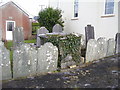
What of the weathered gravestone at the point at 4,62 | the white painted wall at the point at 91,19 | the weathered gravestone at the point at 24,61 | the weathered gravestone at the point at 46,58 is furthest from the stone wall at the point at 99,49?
the white painted wall at the point at 91,19

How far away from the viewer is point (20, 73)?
3492 mm

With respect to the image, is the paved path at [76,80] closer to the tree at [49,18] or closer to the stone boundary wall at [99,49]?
the stone boundary wall at [99,49]

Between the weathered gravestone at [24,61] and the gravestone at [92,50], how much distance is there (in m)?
1.86

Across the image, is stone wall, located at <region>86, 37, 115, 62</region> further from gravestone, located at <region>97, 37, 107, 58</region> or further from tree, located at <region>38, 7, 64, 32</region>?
tree, located at <region>38, 7, 64, 32</region>

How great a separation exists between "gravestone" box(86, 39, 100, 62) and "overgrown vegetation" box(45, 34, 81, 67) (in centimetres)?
32

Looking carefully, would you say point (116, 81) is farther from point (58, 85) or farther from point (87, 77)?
point (58, 85)

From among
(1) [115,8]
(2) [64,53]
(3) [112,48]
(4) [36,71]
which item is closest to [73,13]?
(1) [115,8]

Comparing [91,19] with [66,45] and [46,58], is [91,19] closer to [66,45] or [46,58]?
[66,45]

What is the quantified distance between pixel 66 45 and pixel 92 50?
0.93 meters

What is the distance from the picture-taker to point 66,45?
442cm

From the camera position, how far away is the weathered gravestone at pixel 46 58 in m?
3.68

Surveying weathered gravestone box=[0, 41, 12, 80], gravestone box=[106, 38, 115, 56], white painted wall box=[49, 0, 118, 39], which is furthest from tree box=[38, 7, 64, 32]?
weathered gravestone box=[0, 41, 12, 80]

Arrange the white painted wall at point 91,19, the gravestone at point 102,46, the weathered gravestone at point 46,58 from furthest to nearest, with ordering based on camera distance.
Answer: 1. the white painted wall at point 91,19
2. the gravestone at point 102,46
3. the weathered gravestone at point 46,58

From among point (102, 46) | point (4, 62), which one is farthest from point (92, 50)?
point (4, 62)
